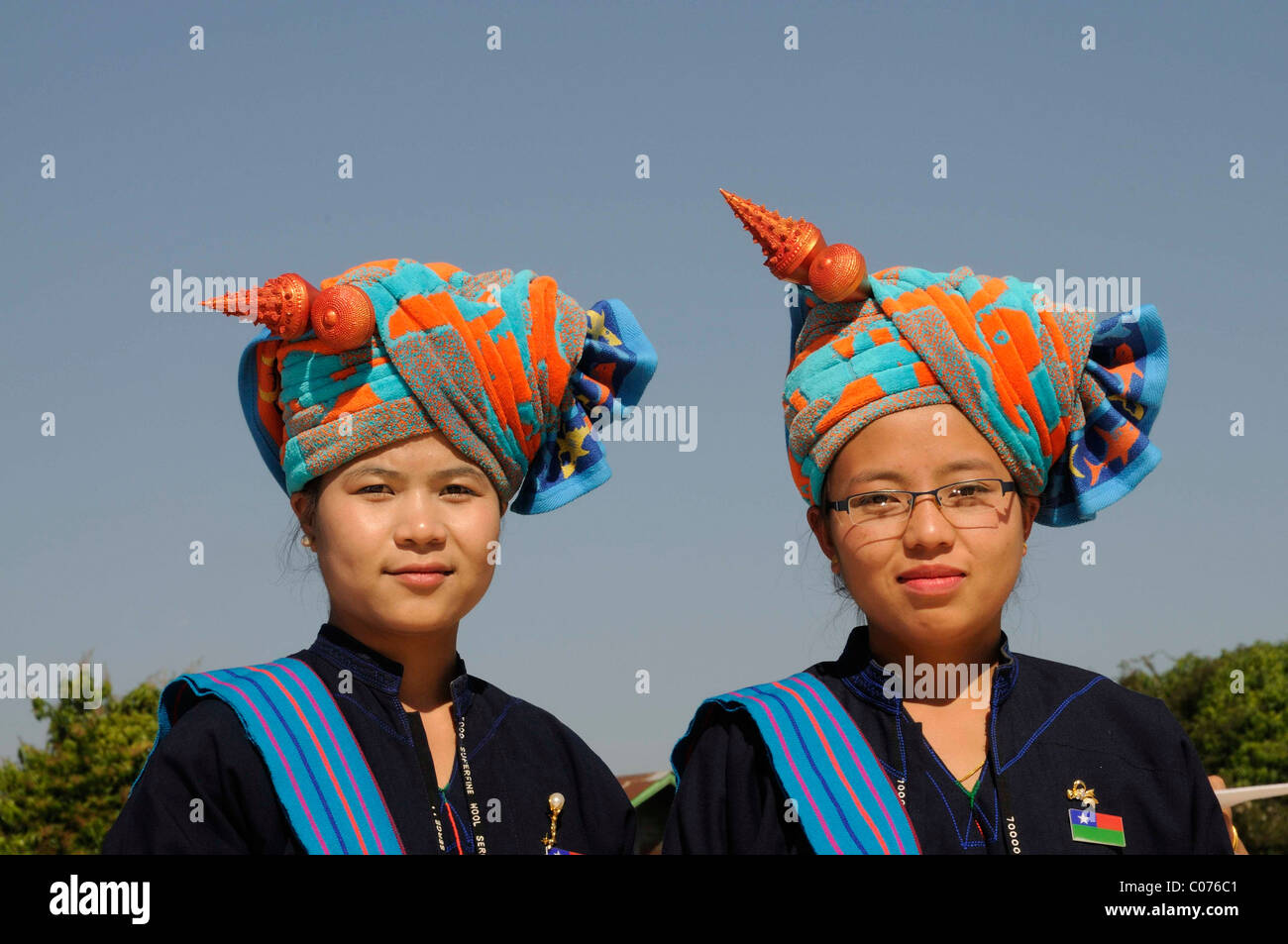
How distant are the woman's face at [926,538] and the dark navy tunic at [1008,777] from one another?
1.04ft

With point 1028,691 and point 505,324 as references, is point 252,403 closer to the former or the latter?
point 505,324

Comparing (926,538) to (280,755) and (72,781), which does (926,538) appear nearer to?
(280,755)

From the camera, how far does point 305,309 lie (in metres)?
5.32

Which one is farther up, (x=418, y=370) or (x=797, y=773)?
(x=418, y=370)

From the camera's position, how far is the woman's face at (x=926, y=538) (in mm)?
5191

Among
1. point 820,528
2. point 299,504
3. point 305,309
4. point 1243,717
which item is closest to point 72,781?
point 299,504

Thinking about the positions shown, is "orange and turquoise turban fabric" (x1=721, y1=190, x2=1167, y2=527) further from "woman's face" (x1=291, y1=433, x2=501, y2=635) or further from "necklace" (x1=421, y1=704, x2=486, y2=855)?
"necklace" (x1=421, y1=704, x2=486, y2=855)

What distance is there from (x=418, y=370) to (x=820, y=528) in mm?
1600

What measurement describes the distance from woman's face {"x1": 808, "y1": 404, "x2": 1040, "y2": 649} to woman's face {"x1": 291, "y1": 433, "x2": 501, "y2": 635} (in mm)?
1357

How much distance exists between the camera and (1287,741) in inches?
632

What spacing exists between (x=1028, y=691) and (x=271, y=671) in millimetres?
2743

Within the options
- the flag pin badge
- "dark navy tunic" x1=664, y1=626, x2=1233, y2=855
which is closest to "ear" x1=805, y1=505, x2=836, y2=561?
"dark navy tunic" x1=664, y1=626, x2=1233, y2=855

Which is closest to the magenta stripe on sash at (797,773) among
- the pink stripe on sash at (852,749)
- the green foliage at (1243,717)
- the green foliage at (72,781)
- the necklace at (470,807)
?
the pink stripe on sash at (852,749)
